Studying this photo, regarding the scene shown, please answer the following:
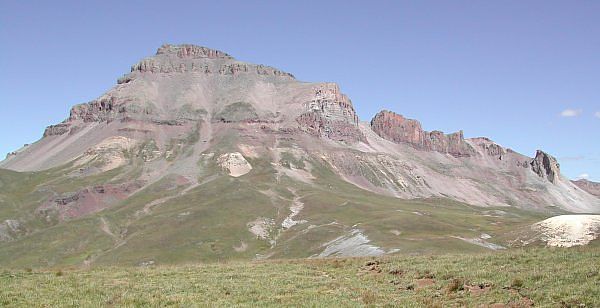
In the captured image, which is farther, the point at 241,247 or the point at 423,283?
the point at 241,247

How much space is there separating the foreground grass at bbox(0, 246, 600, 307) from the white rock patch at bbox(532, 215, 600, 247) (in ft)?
156

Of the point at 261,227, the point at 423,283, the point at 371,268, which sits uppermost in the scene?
the point at 423,283

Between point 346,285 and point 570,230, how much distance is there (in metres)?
65.3

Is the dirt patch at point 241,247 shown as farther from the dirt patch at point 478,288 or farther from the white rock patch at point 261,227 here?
the dirt patch at point 478,288

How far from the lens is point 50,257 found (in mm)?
162375

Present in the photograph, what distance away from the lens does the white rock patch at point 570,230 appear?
81.3 metres

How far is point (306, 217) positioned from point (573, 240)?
114 meters

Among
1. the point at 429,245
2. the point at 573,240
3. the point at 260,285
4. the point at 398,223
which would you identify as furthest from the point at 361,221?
the point at 260,285

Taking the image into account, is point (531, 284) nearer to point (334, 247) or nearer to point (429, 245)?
point (429, 245)

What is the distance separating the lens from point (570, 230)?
87.2 metres

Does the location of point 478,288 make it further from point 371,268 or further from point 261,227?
point 261,227

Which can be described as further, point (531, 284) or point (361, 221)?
point (361, 221)

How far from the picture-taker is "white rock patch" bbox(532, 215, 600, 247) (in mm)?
81312

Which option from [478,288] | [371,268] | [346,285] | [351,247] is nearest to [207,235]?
[351,247]
